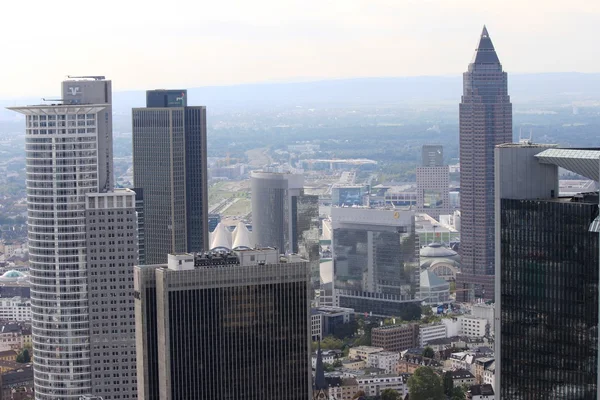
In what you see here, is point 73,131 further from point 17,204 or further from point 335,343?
point 17,204

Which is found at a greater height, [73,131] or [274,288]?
[73,131]

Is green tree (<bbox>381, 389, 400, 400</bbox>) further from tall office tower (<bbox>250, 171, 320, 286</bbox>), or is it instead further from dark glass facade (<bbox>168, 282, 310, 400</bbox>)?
tall office tower (<bbox>250, 171, 320, 286</bbox>)

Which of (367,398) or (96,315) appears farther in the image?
(367,398)

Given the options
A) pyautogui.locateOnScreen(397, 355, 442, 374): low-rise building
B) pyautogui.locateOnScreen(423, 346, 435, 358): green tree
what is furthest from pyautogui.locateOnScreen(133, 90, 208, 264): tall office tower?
pyautogui.locateOnScreen(423, 346, 435, 358): green tree

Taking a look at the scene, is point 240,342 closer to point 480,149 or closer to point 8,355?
point 8,355

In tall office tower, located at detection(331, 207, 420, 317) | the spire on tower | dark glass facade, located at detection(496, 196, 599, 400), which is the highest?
the spire on tower

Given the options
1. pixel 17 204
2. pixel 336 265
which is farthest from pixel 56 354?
pixel 17 204
